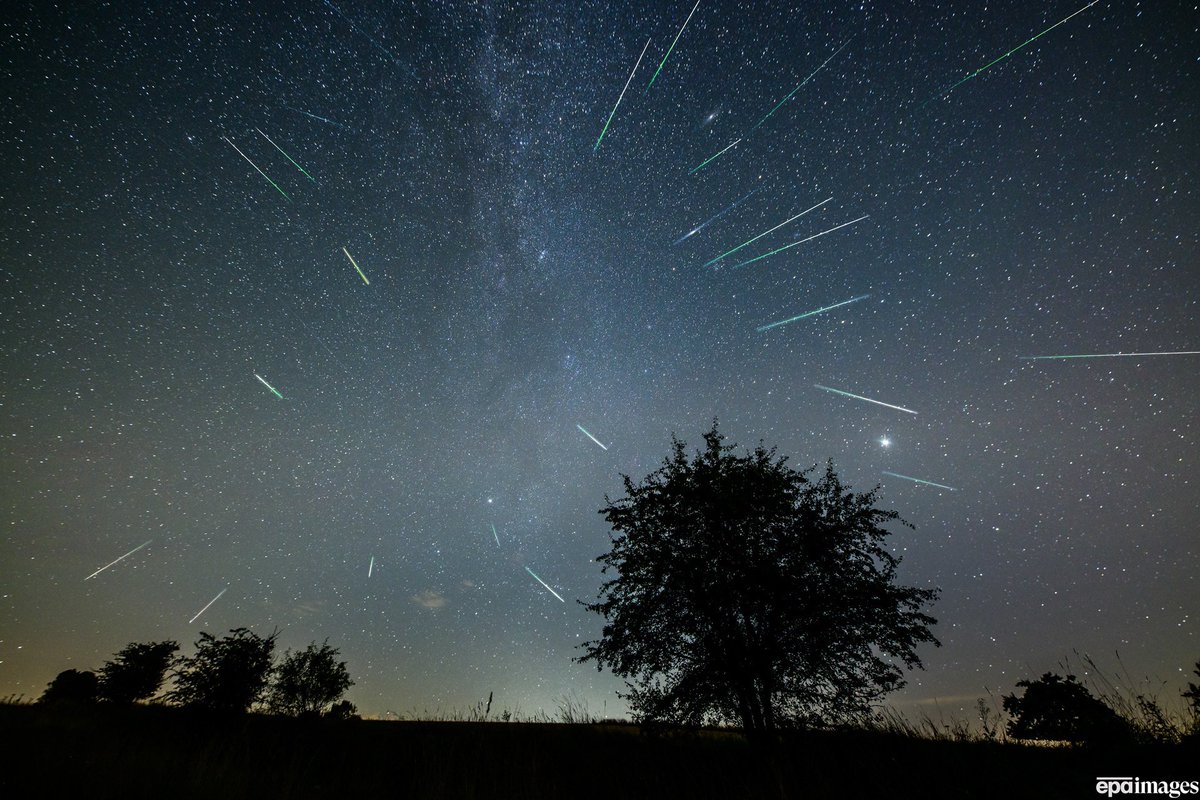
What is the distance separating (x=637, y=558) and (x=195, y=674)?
2486 cm

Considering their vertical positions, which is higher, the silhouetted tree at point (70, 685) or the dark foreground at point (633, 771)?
the silhouetted tree at point (70, 685)

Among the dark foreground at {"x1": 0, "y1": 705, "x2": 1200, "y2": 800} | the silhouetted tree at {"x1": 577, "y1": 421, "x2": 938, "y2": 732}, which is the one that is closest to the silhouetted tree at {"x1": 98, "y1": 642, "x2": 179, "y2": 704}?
the dark foreground at {"x1": 0, "y1": 705, "x2": 1200, "y2": 800}

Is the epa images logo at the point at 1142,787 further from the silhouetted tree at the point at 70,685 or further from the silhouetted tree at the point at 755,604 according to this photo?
the silhouetted tree at the point at 70,685

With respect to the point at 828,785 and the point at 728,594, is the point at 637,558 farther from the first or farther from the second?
the point at 828,785

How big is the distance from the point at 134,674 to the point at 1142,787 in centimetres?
5582

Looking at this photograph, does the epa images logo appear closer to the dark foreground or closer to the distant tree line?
the dark foreground

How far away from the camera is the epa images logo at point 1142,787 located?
14.8 feet

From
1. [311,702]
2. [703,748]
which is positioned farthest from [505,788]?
[311,702]

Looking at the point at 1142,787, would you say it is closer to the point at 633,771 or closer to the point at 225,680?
the point at 633,771

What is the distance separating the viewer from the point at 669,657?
1454cm

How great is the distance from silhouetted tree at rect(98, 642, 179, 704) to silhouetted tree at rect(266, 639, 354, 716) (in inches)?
338

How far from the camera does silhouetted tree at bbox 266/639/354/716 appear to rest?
1492 inches

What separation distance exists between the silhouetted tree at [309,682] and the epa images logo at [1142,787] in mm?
49867

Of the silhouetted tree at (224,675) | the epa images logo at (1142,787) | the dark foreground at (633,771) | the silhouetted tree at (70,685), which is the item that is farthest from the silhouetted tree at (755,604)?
the silhouetted tree at (70,685)
